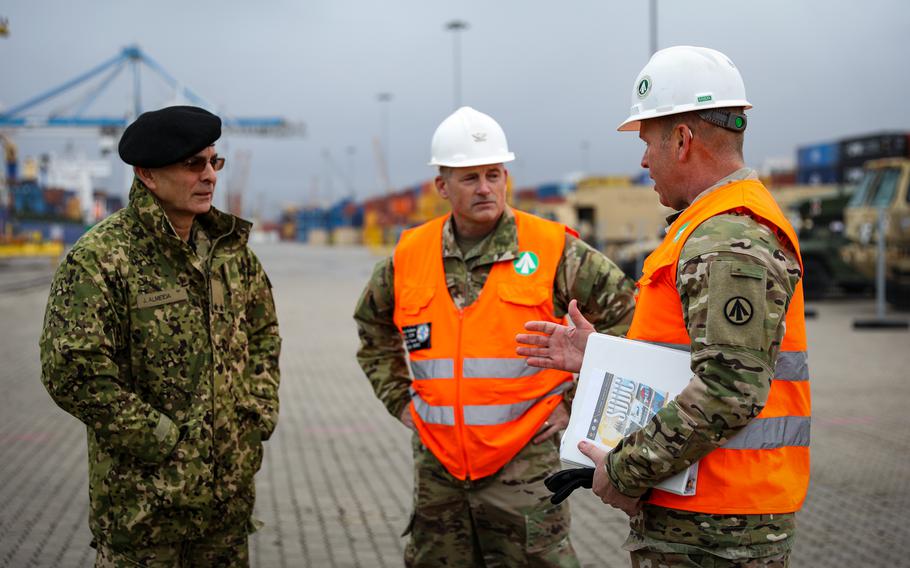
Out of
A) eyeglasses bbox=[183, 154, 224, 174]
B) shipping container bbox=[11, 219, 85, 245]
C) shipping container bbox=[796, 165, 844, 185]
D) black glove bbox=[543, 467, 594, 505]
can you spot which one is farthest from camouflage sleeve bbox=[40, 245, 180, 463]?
shipping container bbox=[796, 165, 844, 185]

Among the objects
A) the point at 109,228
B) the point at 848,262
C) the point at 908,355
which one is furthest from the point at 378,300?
the point at 848,262

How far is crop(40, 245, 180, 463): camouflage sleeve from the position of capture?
258 centimetres

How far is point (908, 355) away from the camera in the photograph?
482 inches

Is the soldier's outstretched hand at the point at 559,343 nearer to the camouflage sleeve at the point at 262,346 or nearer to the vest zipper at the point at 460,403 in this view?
the vest zipper at the point at 460,403

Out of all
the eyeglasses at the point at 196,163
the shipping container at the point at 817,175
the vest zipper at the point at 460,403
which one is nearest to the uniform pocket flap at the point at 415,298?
the vest zipper at the point at 460,403

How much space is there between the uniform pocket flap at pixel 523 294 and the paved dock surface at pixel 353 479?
81.3 inches

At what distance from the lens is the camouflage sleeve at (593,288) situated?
11.6 feet

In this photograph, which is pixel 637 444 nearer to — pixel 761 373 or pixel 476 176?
pixel 761 373

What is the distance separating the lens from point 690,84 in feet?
7.45

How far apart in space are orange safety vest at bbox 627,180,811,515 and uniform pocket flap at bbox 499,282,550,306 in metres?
1.12

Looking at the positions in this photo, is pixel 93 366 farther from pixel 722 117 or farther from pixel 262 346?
pixel 722 117

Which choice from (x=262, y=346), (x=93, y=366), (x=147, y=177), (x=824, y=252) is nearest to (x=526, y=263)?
(x=262, y=346)

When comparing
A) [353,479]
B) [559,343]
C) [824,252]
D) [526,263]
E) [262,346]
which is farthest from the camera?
[824,252]

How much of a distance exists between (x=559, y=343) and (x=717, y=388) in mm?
756
